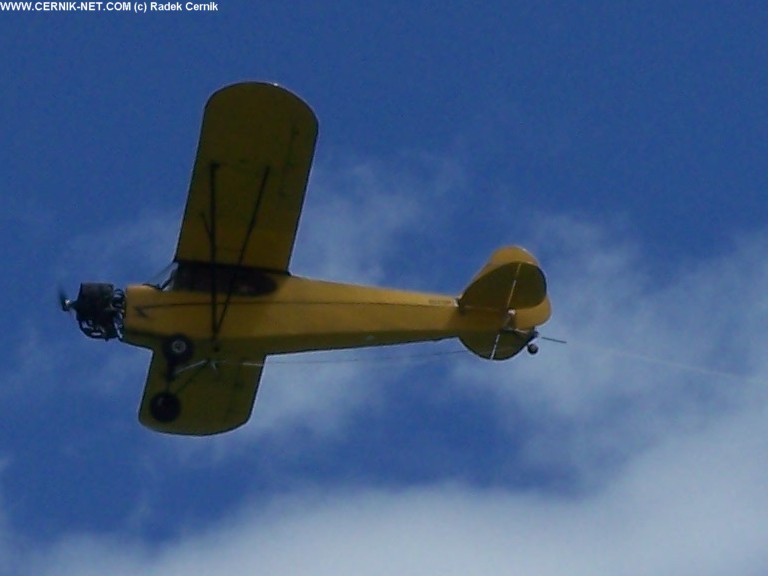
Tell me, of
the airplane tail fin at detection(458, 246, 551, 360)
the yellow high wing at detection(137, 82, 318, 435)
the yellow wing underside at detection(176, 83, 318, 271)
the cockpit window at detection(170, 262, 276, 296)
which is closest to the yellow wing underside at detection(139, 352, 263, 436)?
the yellow high wing at detection(137, 82, 318, 435)

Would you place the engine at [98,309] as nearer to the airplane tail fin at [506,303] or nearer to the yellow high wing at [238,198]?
the yellow high wing at [238,198]

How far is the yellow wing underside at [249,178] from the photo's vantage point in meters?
19.5

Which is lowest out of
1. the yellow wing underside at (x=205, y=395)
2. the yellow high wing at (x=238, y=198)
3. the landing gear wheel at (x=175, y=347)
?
the landing gear wheel at (x=175, y=347)

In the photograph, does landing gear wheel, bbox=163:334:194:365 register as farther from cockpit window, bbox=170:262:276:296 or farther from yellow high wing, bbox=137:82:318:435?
cockpit window, bbox=170:262:276:296

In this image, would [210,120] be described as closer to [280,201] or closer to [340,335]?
[280,201]

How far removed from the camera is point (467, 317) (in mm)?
21688

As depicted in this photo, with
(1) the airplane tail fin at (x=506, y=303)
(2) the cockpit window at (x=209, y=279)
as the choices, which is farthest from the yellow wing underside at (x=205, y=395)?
(1) the airplane tail fin at (x=506, y=303)

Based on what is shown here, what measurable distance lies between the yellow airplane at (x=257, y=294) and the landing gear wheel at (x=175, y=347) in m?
0.01

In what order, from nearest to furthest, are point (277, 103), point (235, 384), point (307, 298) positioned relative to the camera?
point (277, 103)
point (307, 298)
point (235, 384)

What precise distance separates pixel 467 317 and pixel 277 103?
13.2 feet

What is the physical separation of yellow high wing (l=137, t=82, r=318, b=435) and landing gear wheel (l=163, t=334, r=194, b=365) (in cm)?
13

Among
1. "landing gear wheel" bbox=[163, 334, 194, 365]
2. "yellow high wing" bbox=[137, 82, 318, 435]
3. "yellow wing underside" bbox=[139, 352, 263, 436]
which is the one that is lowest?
"landing gear wheel" bbox=[163, 334, 194, 365]

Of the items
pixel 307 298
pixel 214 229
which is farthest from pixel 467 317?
pixel 214 229

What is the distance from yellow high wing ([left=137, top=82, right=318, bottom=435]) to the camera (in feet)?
64.2
